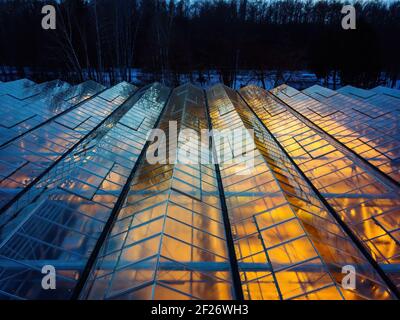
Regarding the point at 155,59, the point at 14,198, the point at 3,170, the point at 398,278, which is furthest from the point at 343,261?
the point at 155,59

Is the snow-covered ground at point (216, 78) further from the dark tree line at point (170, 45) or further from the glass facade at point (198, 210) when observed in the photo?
the glass facade at point (198, 210)

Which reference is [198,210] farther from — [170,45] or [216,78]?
[216,78]

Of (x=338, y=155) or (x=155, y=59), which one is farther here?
(x=155, y=59)

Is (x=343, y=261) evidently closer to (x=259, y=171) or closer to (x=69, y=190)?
(x=259, y=171)

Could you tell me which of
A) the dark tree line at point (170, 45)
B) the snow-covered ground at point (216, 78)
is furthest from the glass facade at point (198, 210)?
the snow-covered ground at point (216, 78)

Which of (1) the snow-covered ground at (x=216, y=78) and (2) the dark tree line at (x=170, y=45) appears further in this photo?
(1) the snow-covered ground at (x=216, y=78)

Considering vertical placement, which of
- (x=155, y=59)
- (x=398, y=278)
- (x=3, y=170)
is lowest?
(x=398, y=278)
